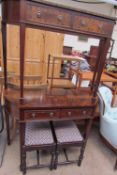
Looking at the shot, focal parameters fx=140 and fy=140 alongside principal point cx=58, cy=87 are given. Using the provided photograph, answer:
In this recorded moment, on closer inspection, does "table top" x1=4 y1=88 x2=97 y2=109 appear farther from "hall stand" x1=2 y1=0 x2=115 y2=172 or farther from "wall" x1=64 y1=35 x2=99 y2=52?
"wall" x1=64 y1=35 x2=99 y2=52

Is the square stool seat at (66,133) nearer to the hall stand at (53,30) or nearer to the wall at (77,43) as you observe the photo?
the hall stand at (53,30)

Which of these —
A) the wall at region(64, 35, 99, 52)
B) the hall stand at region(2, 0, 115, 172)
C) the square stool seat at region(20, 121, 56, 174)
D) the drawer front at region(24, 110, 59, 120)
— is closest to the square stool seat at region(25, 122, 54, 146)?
the square stool seat at region(20, 121, 56, 174)

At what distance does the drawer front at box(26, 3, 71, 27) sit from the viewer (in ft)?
3.20

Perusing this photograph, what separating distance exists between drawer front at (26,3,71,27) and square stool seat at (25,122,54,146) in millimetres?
1065

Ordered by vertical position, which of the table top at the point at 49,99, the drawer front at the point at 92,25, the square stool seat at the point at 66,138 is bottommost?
the square stool seat at the point at 66,138

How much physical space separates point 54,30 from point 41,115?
76cm

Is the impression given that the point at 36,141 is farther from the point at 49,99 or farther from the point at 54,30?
the point at 54,30

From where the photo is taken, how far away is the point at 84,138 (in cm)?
158

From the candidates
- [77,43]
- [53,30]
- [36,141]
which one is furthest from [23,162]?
[77,43]

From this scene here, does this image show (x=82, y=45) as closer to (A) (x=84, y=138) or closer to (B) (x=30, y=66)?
(B) (x=30, y=66)

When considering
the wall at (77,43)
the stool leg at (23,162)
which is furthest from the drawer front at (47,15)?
the wall at (77,43)

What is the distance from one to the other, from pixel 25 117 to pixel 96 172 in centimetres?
107

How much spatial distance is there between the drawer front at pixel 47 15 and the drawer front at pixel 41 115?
76 centimetres

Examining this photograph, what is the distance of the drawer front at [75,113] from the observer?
1.38 meters
